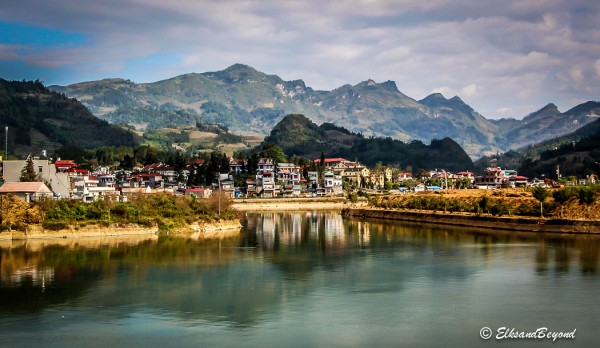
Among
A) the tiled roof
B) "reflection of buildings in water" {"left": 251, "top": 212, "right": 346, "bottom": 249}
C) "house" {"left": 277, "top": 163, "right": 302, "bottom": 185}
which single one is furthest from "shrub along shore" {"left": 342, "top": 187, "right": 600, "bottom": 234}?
the tiled roof

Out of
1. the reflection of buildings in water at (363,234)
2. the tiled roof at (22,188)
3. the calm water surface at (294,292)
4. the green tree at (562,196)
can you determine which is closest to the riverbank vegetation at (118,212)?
the tiled roof at (22,188)

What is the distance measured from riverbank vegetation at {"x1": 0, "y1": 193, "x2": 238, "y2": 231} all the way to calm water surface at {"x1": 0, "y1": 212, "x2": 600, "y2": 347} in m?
3.86

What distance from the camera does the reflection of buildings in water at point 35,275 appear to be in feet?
102

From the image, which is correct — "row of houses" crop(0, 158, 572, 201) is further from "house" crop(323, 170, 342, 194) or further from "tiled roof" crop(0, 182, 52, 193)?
"tiled roof" crop(0, 182, 52, 193)

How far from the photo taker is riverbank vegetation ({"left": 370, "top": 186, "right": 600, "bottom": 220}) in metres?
51.4

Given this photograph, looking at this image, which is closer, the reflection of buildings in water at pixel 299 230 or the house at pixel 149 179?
the reflection of buildings in water at pixel 299 230

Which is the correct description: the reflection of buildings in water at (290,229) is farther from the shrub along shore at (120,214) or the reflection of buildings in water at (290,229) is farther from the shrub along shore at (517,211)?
the shrub along shore at (517,211)

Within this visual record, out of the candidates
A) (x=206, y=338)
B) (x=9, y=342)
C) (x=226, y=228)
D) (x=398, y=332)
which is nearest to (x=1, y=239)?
(x=226, y=228)

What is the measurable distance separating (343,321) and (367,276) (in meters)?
9.86

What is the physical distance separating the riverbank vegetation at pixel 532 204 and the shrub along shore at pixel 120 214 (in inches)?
910

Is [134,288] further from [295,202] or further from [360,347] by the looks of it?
[295,202]

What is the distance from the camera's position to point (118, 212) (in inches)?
2056

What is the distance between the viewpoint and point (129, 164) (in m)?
125
